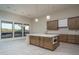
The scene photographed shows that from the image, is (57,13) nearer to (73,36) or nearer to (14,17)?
(73,36)

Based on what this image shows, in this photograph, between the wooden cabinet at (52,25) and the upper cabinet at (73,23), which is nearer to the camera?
the upper cabinet at (73,23)

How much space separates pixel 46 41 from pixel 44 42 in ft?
0.71

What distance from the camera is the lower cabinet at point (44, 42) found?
423 cm

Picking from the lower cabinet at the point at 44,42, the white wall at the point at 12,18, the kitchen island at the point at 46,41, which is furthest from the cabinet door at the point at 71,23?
the white wall at the point at 12,18

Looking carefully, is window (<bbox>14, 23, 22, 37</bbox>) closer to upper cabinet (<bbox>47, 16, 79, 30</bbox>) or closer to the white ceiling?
the white ceiling

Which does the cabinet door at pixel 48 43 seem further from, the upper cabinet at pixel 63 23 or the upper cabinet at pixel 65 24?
the upper cabinet at pixel 63 23

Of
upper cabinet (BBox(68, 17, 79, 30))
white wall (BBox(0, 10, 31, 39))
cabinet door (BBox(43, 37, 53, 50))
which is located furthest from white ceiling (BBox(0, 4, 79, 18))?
cabinet door (BBox(43, 37, 53, 50))

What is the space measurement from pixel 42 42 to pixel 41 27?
4.74 m

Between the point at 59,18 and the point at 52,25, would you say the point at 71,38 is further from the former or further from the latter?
the point at 52,25

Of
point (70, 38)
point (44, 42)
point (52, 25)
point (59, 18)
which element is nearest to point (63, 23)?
point (59, 18)

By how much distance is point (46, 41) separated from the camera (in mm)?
4465
